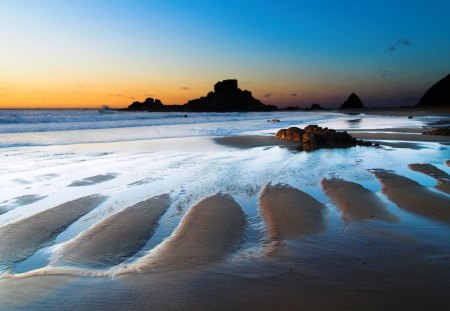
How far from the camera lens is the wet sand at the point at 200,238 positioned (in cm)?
370

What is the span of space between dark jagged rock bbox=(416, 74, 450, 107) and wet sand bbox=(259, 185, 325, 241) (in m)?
123

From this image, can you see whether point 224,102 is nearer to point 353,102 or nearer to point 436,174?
point 353,102

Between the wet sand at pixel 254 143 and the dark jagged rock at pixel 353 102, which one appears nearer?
the wet sand at pixel 254 143

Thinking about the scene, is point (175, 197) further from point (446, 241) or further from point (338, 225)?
point (446, 241)

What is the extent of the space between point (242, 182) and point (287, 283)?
4.52m

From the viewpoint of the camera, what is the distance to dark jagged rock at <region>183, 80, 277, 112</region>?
5333 inches

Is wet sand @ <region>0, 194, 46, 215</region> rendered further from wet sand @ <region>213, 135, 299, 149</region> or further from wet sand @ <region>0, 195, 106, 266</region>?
wet sand @ <region>213, 135, 299, 149</region>

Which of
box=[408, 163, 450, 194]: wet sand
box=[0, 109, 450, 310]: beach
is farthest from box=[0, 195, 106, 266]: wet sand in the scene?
box=[408, 163, 450, 194]: wet sand

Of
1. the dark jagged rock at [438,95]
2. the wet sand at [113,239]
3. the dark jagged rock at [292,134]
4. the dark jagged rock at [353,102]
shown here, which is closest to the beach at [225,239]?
the wet sand at [113,239]

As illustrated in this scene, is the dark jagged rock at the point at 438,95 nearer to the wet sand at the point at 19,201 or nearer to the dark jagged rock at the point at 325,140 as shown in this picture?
the dark jagged rock at the point at 325,140

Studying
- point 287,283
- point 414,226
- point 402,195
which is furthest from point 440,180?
point 287,283

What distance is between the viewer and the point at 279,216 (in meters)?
5.32

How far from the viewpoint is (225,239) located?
4.36 metres

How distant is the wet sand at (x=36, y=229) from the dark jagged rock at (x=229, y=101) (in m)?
126
